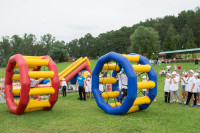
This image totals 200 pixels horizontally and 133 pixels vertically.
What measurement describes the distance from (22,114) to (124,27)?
79671 millimetres

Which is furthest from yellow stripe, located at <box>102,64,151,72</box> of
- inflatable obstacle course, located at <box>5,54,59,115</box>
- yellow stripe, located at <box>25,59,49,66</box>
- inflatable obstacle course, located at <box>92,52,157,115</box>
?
yellow stripe, located at <box>25,59,49,66</box>

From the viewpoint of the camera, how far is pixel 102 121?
294 inches

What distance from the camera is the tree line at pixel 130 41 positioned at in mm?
55781

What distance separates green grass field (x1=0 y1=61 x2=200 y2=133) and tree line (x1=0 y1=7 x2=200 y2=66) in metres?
42.6

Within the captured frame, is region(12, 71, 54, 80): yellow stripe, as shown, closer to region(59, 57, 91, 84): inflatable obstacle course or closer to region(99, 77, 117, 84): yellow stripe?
region(99, 77, 117, 84): yellow stripe

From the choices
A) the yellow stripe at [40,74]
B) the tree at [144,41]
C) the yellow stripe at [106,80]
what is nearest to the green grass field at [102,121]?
the yellow stripe at [106,80]

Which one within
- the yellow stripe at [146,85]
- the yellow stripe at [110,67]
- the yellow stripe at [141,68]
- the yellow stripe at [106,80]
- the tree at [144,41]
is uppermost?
the tree at [144,41]

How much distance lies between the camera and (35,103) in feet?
29.1

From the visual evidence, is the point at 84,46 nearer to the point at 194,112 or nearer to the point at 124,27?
the point at 124,27

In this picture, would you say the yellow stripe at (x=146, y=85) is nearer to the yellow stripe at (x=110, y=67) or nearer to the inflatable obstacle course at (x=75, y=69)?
the yellow stripe at (x=110, y=67)

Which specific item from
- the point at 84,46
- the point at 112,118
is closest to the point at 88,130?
the point at 112,118

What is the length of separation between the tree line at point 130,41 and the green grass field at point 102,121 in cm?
4259

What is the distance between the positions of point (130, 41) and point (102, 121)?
66610 mm

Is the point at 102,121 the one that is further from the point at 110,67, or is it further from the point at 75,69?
the point at 75,69
